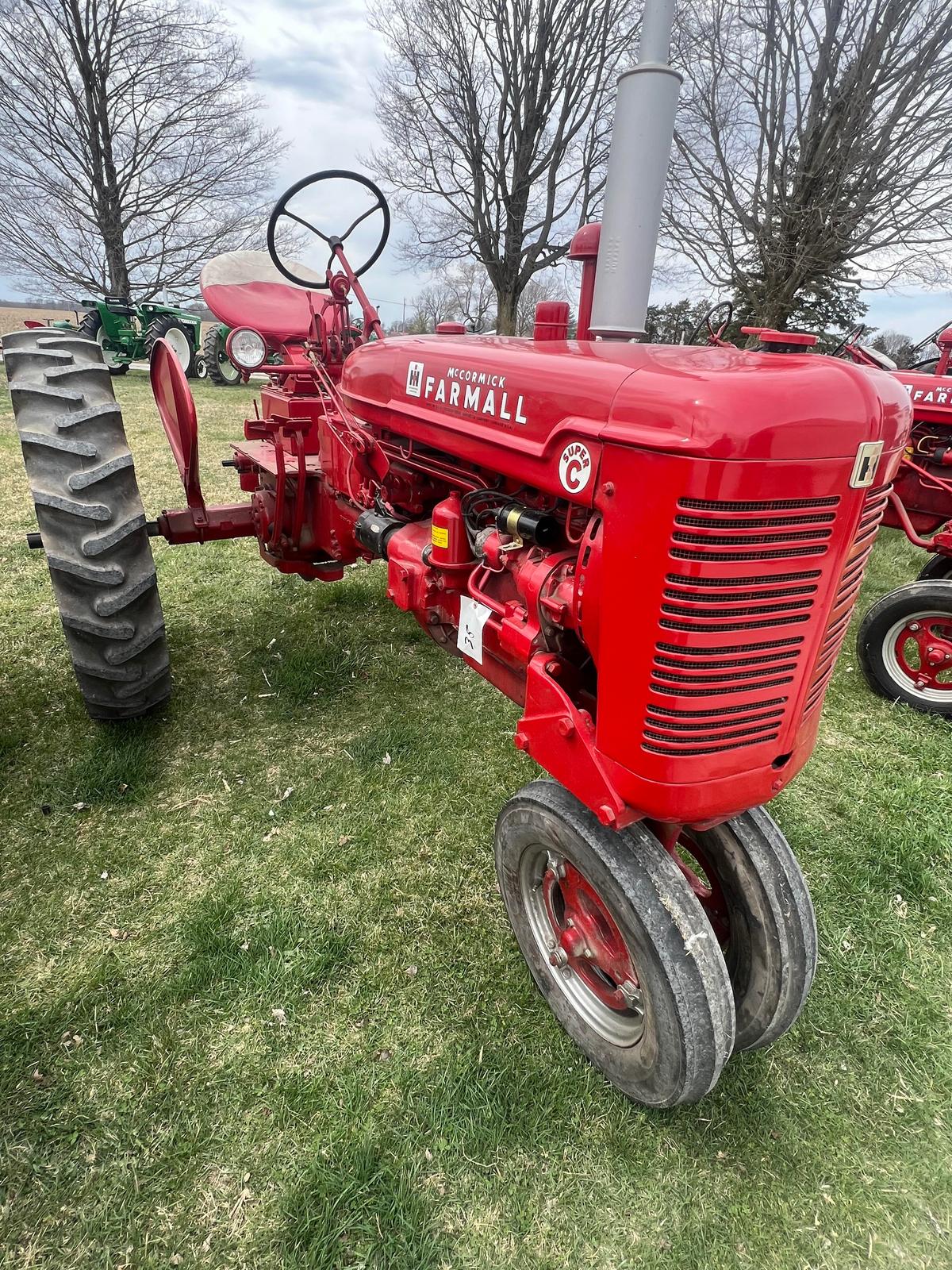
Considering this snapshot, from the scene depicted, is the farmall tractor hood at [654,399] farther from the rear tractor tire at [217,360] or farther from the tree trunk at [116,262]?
the tree trunk at [116,262]

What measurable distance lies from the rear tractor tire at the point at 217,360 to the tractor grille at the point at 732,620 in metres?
13.1

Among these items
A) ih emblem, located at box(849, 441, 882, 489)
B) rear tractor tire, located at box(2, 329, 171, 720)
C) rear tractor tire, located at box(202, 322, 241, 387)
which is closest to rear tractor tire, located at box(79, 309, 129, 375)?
rear tractor tire, located at box(202, 322, 241, 387)

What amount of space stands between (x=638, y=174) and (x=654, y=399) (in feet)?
7.44

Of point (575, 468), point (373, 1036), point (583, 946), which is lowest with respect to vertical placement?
point (373, 1036)

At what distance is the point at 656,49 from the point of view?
9.54 feet

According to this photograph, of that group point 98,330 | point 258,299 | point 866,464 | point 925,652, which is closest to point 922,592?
point 925,652

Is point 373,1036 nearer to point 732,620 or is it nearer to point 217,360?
point 732,620

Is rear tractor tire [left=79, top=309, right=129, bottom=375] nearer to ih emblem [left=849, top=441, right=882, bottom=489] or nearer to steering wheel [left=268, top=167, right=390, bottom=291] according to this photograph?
steering wheel [left=268, top=167, right=390, bottom=291]

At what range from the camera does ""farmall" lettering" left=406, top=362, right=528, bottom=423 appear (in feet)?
5.63

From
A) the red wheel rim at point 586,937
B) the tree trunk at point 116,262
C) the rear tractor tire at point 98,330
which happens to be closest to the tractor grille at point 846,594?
the red wheel rim at point 586,937

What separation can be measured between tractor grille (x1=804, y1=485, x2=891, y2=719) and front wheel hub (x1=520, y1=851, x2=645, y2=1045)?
693mm

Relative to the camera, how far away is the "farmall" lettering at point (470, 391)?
1.72m

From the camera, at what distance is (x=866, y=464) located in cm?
131

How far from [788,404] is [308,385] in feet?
8.05
